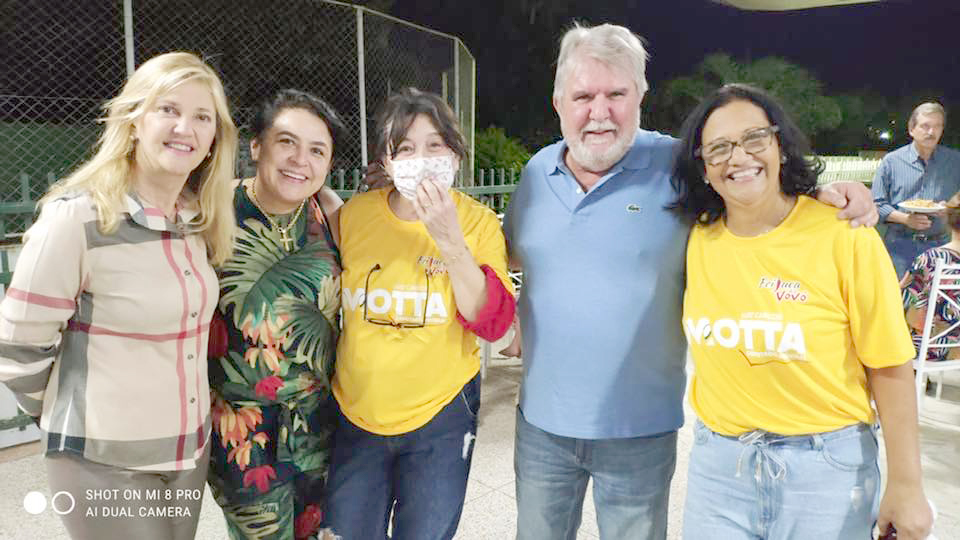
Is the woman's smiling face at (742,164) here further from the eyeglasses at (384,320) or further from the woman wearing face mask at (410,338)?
the eyeglasses at (384,320)

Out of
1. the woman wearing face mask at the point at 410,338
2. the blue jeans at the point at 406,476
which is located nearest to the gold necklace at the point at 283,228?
the woman wearing face mask at the point at 410,338

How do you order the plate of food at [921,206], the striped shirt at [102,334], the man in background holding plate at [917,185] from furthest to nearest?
the man in background holding plate at [917,185]
the plate of food at [921,206]
the striped shirt at [102,334]

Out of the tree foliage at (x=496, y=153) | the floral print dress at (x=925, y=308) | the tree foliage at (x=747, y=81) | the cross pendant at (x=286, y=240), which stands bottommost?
the floral print dress at (x=925, y=308)

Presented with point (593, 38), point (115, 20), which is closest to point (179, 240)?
point (593, 38)

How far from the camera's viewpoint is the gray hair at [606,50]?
185 cm

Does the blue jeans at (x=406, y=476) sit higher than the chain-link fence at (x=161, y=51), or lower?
lower

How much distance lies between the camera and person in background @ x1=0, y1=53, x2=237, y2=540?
142cm

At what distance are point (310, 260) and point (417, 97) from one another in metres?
0.57

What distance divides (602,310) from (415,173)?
25.7 inches

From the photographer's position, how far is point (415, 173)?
176 cm

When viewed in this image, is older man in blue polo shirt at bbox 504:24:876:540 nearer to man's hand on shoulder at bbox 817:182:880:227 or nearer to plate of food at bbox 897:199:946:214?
man's hand on shoulder at bbox 817:182:880:227

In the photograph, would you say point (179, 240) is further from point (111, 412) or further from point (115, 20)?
point (115, 20)

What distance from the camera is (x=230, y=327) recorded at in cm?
174

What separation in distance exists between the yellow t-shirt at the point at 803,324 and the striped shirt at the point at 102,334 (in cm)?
134
